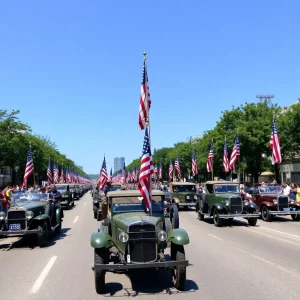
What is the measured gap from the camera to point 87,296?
22.7 feet

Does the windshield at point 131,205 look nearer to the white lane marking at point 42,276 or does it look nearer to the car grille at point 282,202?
the white lane marking at point 42,276

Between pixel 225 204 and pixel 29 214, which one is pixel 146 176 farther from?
pixel 225 204

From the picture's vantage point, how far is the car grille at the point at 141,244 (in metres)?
7.20

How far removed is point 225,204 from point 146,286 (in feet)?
37.1

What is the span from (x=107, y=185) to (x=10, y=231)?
13370mm

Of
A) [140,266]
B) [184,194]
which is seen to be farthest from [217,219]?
[140,266]

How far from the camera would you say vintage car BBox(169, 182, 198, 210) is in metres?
28.0

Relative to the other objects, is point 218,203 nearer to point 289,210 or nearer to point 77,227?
point 289,210

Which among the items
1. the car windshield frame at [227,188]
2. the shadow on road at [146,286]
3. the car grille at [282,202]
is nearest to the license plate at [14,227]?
the shadow on road at [146,286]

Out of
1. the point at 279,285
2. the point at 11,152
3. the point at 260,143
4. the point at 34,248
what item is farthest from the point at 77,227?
the point at 260,143

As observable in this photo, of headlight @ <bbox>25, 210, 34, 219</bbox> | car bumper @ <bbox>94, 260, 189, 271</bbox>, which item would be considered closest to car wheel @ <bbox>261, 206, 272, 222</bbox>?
headlight @ <bbox>25, 210, 34, 219</bbox>

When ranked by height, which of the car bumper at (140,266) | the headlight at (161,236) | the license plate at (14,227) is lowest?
the car bumper at (140,266)

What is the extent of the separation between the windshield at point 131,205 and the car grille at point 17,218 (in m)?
4.94

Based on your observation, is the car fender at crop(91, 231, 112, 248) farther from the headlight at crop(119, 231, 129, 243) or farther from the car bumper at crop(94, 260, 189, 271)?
the car bumper at crop(94, 260, 189, 271)
